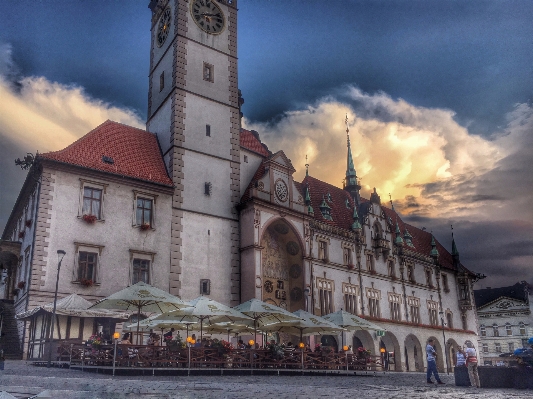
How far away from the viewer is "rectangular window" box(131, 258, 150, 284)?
1218 inches

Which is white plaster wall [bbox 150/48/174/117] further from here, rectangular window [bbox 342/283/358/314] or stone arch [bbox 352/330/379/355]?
stone arch [bbox 352/330/379/355]

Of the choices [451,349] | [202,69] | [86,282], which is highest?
[202,69]

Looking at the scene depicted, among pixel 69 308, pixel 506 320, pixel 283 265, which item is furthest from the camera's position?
pixel 506 320

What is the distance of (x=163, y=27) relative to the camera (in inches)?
1610

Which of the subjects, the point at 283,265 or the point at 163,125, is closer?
the point at 163,125

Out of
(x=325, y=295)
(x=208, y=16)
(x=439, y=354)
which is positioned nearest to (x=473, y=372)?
(x=325, y=295)

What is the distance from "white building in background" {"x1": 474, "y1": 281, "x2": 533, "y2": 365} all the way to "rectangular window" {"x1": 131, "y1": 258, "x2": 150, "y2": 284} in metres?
72.0

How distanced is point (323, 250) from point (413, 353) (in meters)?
16.7

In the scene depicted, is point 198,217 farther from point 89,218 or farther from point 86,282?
point 86,282

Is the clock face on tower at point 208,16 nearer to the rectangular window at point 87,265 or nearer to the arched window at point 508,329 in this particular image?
the rectangular window at point 87,265

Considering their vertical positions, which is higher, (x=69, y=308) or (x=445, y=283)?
(x=445, y=283)

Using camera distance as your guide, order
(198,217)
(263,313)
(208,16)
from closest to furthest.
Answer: (263,313), (198,217), (208,16)

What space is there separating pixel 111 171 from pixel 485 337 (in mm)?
79707

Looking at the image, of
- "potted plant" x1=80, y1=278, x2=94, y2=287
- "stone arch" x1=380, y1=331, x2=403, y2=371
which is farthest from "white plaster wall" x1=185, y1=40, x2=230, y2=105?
"stone arch" x1=380, y1=331, x2=403, y2=371
